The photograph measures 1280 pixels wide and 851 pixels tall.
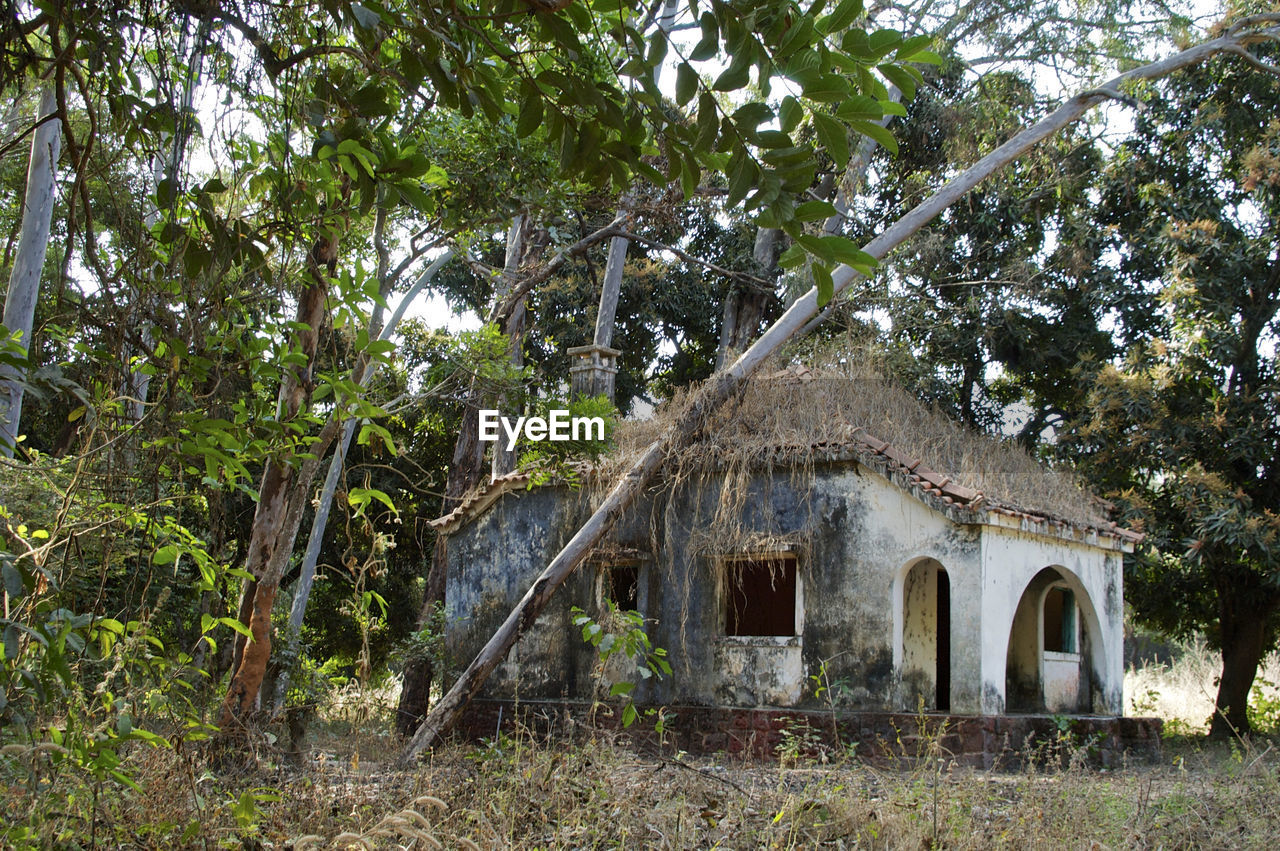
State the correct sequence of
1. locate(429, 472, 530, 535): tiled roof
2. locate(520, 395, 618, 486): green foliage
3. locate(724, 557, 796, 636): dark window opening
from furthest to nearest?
locate(724, 557, 796, 636): dark window opening < locate(429, 472, 530, 535): tiled roof < locate(520, 395, 618, 486): green foliage

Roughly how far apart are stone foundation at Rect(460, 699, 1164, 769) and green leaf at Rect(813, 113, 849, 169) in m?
7.94

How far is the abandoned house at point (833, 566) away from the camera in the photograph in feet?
36.7

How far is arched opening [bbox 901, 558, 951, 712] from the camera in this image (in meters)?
11.3

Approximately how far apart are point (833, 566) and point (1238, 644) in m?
8.06

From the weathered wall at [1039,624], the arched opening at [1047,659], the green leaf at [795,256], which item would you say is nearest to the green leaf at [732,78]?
the green leaf at [795,256]

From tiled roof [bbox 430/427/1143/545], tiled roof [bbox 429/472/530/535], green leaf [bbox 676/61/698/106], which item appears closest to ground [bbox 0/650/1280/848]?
green leaf [bbox 676/61/698/106]

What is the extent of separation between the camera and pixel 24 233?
390 inches

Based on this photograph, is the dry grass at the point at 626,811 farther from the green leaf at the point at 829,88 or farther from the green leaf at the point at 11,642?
the green leaf at the point at 829,88

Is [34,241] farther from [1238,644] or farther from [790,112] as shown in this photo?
[1238,644]

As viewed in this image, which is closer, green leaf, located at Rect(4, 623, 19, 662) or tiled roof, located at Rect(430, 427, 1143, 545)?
green leaf, located at Rect(4, 623, 19, 662)

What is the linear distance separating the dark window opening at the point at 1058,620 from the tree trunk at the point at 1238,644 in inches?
130

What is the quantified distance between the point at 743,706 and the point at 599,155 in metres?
9.68

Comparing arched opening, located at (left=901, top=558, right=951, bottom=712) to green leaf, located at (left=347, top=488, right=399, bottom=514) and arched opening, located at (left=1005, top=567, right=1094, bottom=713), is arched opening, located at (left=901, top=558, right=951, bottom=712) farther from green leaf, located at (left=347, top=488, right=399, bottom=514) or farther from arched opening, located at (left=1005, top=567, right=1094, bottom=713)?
green leaf, located at (left=347, top=488, right=399, bottom=514)

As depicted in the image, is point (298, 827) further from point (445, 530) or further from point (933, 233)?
point (933, 233)
